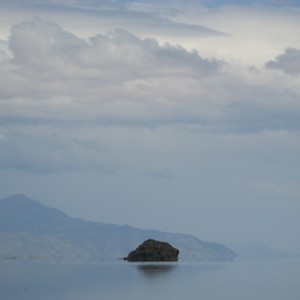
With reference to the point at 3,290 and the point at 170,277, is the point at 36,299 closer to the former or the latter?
the point at 3,290

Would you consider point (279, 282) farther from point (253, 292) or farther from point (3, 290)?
point (3, 290)

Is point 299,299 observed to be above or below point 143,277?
below

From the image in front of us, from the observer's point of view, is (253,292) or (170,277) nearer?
(253,292)

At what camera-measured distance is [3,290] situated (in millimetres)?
152750

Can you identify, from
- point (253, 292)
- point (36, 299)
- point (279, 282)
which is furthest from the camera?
point (279, 282)

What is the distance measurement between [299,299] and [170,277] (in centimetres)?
6116

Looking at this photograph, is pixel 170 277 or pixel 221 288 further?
pixel 170 277

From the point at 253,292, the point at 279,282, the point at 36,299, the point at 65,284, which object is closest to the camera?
the point at 36,299

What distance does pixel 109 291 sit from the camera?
154 meters

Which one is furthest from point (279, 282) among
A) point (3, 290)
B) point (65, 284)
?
point (3, 290)

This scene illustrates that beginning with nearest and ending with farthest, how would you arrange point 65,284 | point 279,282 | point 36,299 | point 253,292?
point 36,299, point 253,292, point 65,284, point 279,282

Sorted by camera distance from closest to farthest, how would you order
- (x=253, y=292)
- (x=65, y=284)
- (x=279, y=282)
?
(x=253, y=292) < (x=65, y=284) < (x=279, y=282)

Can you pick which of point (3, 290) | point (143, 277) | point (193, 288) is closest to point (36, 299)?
point (3, 290)

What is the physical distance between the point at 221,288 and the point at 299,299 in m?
26.3
